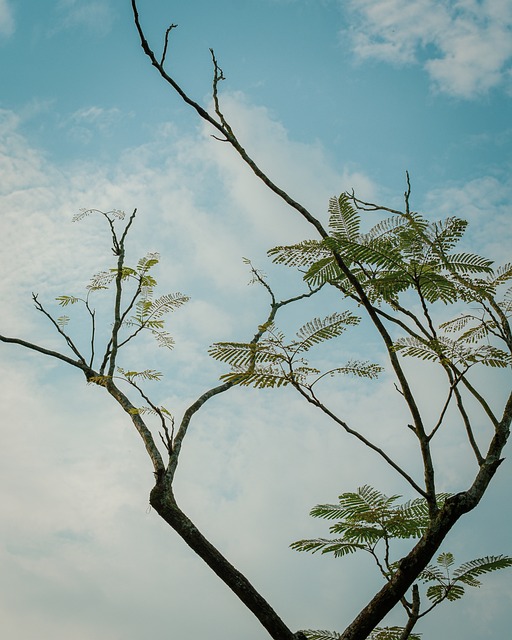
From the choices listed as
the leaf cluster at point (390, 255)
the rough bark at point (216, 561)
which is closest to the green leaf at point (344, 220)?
the leaf cluster at point (390, 255)

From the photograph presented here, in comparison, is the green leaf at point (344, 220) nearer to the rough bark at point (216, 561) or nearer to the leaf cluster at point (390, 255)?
the leaf cluster at point (390, 255)

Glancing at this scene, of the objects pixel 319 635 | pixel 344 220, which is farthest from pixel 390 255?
pixel 319 635

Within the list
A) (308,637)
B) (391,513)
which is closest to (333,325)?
(391,513)

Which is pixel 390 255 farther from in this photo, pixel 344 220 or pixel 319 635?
pixel 319 635

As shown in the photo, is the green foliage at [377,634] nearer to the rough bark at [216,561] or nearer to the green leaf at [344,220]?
the rough bark at [216,561]

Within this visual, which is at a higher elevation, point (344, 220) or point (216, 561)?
point (344, 220)

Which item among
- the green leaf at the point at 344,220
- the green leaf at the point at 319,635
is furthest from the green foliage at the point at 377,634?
the green leaf at the point at 344,220

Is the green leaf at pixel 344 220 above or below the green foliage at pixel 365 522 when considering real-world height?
above

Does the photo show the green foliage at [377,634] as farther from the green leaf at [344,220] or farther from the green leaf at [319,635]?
the green leaf at [344,220]

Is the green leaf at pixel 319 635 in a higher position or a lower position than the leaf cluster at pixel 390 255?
lower

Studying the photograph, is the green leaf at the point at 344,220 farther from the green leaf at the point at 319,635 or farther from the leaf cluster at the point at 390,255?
the green leaf at the point at 319,635

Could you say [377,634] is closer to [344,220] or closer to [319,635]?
[319,635]

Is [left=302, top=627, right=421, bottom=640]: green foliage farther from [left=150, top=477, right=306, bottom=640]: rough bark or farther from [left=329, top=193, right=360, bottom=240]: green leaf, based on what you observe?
[left=329, top=193, right=360, bottom=240]: green leaf

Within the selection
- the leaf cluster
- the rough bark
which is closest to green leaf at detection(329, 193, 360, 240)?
the leaf cluster
